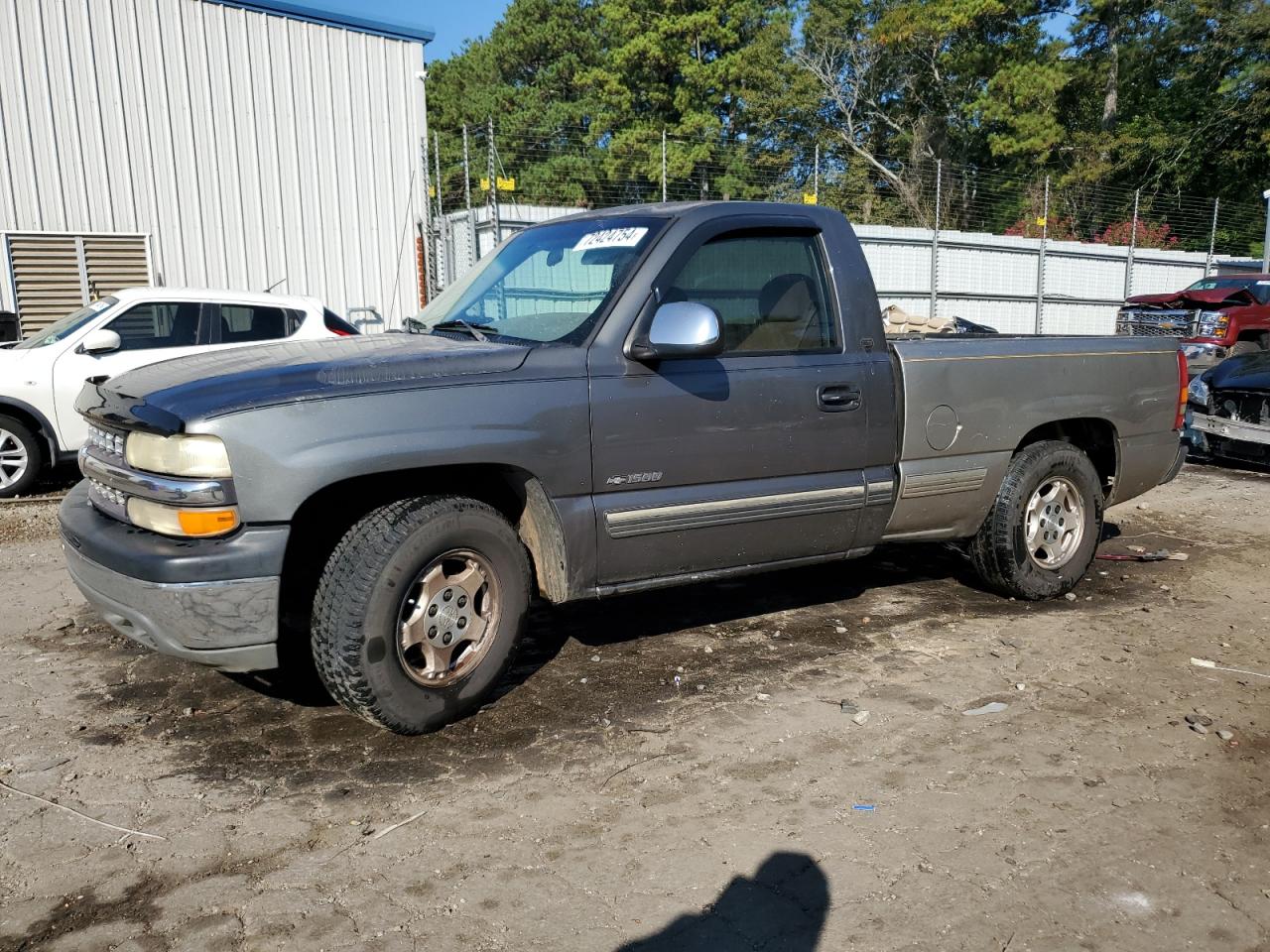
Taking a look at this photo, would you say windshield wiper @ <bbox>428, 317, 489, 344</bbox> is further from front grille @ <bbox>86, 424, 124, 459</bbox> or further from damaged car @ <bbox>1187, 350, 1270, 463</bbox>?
damaged car @ <bbox>1187, 350, 1270, 463</bbox>

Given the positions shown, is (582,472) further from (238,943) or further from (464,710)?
(238,943)

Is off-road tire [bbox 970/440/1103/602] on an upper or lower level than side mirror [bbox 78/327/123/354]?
lower

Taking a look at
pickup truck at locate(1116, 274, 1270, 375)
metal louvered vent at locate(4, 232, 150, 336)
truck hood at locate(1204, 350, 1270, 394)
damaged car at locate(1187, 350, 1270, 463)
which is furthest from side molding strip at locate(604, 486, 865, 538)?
pickup truck at locate(1116, 274, 1270, 375)

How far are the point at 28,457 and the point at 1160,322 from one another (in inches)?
659

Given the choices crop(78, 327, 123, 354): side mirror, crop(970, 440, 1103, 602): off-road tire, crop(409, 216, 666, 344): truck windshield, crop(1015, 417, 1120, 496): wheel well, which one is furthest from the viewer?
crop(78, 327, 123, 354): side mirror

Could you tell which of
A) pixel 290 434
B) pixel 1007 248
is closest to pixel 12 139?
pixel 290 434

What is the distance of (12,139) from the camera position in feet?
40.1

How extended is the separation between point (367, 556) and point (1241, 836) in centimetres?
287

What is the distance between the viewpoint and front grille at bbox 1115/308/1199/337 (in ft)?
53.6

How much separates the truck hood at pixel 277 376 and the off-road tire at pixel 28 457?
4.77 metres

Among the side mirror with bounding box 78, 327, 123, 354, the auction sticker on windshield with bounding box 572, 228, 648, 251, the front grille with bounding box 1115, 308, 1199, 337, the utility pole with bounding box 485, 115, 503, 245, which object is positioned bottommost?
the front grille with bounding box 1115, 308, 1199, 337

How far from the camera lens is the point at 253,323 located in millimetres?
8742

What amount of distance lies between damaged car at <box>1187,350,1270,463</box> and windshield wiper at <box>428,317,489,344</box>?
24.6 feet

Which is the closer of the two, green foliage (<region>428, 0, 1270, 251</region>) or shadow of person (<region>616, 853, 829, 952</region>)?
shadow of person (<region>616, 853, 829, 952</region>)
